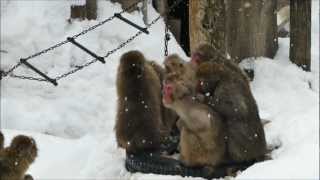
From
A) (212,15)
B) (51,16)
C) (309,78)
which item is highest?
(212,15)

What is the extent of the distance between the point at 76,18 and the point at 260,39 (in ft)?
11.0

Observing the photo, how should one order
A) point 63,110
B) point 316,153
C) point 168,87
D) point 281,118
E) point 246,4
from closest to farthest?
1. point 316,153
2. point 168,87
3. point 281,118
4. point 63,110
5. point 246,4

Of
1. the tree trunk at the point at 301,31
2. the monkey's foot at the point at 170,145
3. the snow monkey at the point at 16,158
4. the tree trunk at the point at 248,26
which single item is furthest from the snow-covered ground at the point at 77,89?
the snow monkey at the point at 16,158

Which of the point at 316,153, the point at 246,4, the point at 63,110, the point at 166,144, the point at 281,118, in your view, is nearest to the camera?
the point at 316,153

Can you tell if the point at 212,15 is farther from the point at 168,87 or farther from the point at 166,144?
the point at 168,87

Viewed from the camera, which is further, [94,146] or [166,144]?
[94,146]

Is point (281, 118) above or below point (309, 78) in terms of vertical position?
above

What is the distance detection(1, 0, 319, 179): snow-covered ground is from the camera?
28.4ft

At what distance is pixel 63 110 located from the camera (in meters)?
11.6

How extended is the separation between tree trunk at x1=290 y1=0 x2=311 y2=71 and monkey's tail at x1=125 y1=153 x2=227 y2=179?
19.2ft

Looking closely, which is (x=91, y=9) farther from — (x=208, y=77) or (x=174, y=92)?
(x=174, y=92)

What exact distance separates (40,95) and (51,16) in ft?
6.73

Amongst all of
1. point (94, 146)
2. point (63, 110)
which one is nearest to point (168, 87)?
point (94, 146)

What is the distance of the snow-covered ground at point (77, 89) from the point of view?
866 cm
